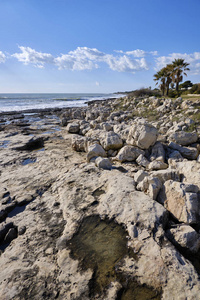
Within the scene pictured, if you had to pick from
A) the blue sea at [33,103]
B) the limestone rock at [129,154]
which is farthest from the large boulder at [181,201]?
the blue sea at [33,103]

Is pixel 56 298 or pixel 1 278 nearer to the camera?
pixel 56 298

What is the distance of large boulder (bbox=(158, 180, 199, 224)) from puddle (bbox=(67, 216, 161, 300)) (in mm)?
1192

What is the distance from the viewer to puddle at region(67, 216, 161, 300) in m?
2.23

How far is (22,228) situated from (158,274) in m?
2.68

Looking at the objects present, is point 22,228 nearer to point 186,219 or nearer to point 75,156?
point 186,219

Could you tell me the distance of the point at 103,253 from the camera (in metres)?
2.79

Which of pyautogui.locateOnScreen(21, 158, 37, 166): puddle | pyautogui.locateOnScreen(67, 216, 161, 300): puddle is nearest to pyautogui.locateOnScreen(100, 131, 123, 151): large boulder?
pyautogui.locateOnScreen(21, 158, 37, 166): puddle

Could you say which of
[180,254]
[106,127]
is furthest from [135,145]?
[180,254]

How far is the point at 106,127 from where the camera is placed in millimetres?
9766

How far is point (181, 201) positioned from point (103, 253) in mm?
1894

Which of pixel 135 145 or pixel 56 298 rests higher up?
pixel 135 145

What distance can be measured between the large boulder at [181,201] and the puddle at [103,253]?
3.91 feet

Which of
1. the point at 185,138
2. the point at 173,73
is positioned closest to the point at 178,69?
the point at 173,73

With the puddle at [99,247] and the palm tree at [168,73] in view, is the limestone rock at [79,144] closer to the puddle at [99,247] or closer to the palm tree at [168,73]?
the puddle at [99,247]
